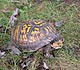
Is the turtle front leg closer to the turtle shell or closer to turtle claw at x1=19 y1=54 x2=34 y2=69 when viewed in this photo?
the turtle shell

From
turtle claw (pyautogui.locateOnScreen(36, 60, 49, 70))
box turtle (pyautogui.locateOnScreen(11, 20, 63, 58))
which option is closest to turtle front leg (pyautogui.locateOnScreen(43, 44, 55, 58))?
box turtle (pyautogui.locateOnScreen(11, 20, 63, 58))

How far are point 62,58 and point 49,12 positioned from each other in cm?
108

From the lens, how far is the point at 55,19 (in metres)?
4.49

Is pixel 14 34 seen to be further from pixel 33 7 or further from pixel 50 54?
pixel 33 7

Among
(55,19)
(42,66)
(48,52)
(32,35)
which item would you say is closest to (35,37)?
(32,35)

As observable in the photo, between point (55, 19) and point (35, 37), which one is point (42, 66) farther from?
point (55, 19)

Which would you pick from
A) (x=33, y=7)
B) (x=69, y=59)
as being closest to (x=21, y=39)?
(x=69, y=59)

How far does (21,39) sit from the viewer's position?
386 centimetres

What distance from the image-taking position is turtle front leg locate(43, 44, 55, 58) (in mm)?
3820

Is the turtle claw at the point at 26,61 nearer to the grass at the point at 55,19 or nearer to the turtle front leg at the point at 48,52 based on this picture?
the grass at the point at 55,19

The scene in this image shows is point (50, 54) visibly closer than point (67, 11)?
Yes

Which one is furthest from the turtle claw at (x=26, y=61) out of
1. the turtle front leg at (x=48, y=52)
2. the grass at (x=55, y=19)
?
the turtle front leg at (x=48, y=52)

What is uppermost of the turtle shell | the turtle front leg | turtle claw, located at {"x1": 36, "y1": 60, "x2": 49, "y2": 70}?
the turtle shell

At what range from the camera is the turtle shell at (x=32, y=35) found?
3816 mm
